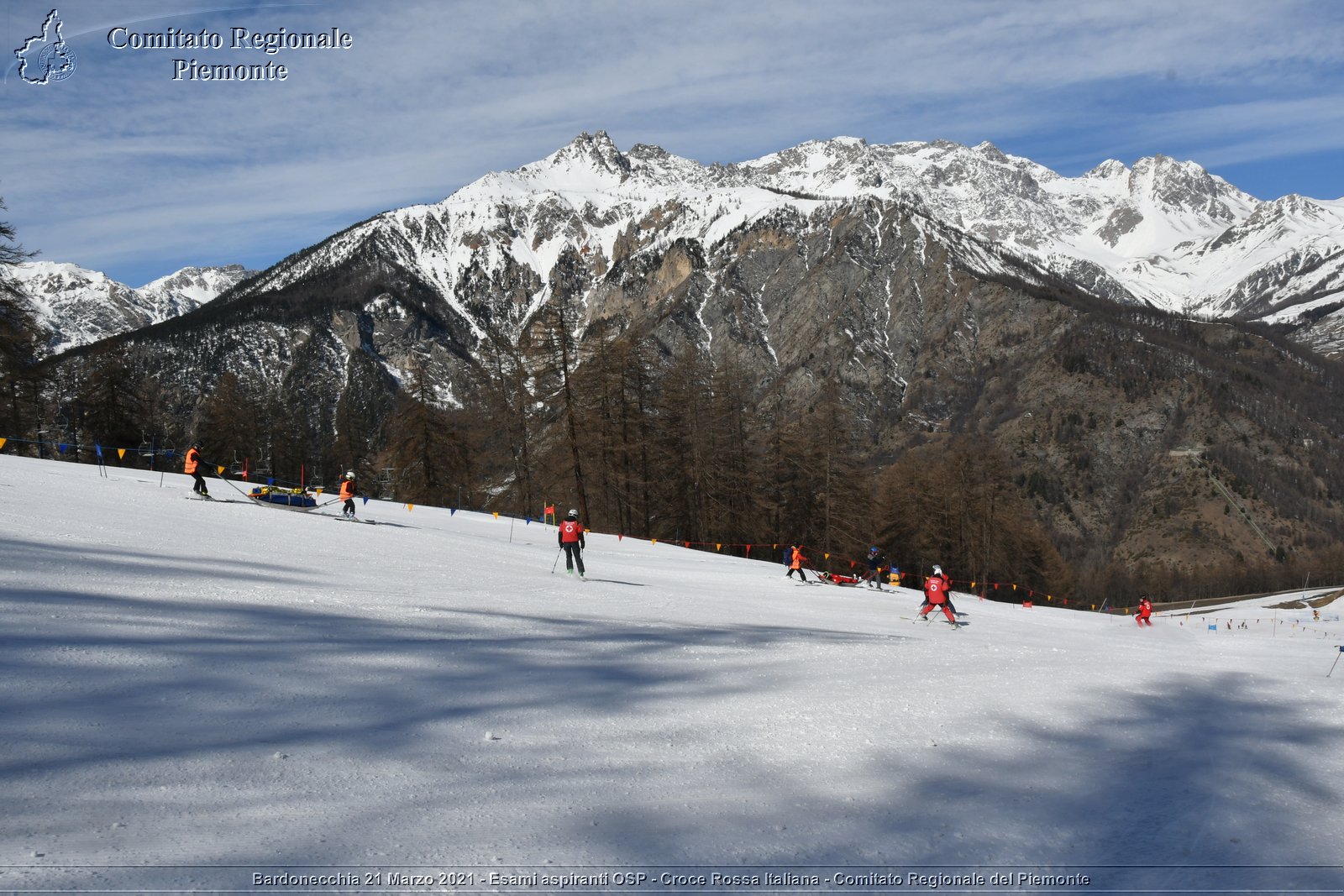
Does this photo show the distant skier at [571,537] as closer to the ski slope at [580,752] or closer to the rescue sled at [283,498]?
the ski slope at [580,752]

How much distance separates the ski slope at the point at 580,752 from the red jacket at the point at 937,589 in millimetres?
6363

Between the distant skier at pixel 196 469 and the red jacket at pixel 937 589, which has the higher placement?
the distant skier at pixel 196 469

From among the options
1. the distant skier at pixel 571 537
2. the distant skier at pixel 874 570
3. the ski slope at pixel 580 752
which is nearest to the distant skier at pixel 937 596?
the ski slope at pixel 580 752

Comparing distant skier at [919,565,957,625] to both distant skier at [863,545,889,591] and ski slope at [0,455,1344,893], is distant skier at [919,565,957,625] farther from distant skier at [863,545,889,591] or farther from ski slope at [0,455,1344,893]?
distant skier at [863,545,889,591]

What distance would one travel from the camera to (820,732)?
708 cm

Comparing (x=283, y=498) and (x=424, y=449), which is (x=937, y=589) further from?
(x=424, y=449)

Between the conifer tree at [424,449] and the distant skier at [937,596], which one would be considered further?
the conifer tree at [424,449]

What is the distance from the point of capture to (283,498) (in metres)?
23.8

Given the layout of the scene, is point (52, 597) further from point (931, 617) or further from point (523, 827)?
point (931, 617)

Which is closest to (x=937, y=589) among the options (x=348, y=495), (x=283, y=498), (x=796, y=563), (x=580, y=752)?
(x=796, y=563)

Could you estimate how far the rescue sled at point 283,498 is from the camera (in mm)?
23312

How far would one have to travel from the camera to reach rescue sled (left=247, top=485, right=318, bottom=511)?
76.5 ft

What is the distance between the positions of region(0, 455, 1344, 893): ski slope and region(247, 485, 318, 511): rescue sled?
10.9m

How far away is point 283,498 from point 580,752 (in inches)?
806
